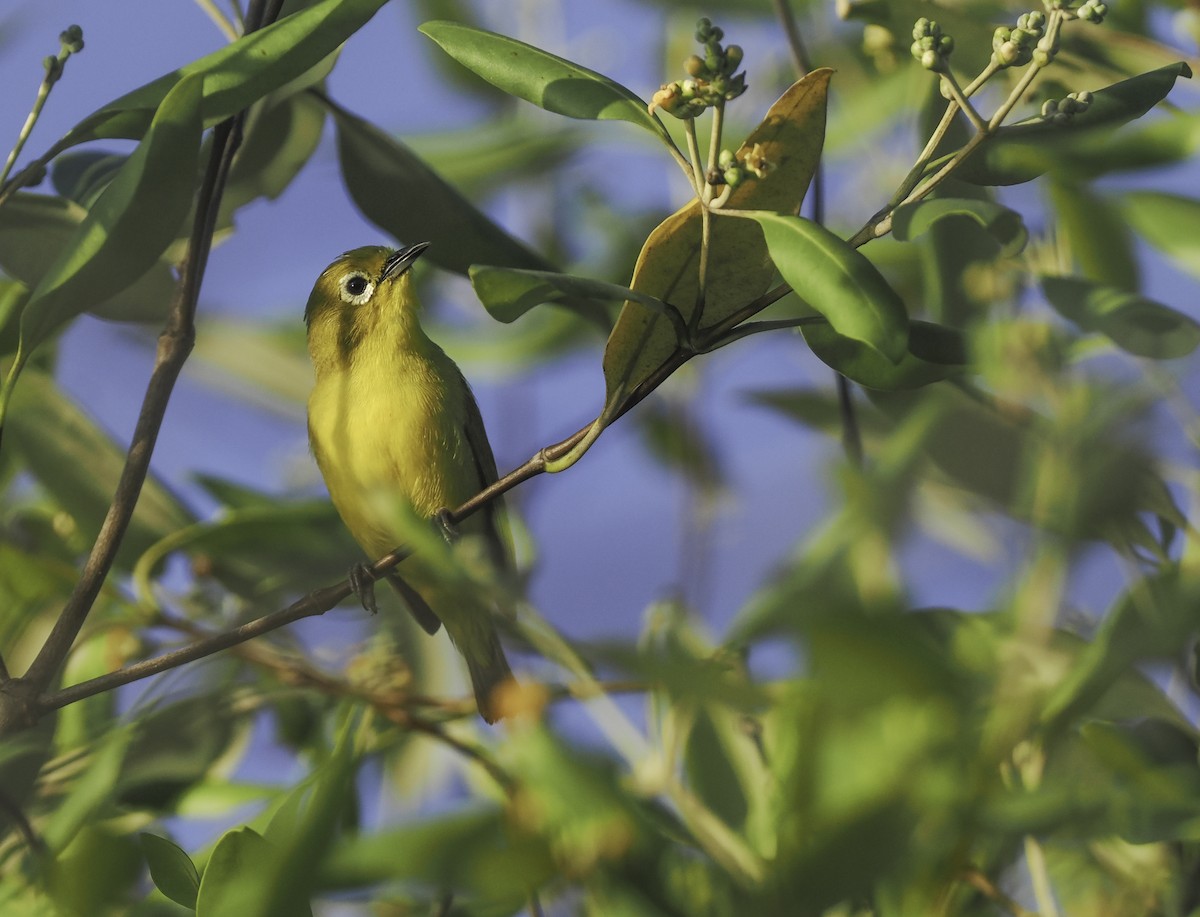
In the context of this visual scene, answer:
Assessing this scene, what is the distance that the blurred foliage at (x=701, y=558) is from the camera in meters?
1.13

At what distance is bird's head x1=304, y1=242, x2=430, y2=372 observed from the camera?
3.90m

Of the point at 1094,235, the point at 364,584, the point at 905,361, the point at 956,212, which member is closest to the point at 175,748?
the point at 364,584

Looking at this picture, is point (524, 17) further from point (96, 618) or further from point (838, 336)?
point (838, 336)

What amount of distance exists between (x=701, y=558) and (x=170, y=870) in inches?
30.3

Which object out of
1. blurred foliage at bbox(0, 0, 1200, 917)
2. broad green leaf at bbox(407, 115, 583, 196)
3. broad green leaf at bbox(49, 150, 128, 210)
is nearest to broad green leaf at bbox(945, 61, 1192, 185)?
blurred foliage at bbox(0, 0, 1200, 917)

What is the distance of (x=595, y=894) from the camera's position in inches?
49.1

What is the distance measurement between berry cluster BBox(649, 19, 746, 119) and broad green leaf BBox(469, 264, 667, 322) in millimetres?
249

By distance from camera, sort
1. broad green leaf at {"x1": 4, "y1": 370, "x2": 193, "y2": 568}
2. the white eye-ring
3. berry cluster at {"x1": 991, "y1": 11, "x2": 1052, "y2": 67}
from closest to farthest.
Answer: berry cluster at {"x1": 991, "y1": 11, "x2": 1052, "y2": 67} < broad green leaf at {"x1": 4, "y1": 370, "x2": 193, "y2": 568} < the white eye-ring

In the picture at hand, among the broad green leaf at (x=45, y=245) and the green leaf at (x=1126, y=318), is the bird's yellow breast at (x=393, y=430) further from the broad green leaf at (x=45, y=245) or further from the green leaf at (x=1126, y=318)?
the green leaf at (x=1126, y=318)

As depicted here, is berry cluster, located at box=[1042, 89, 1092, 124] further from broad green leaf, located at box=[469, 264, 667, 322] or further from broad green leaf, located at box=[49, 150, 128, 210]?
broad green leaf, located at box=[49, 150, 128, 210]

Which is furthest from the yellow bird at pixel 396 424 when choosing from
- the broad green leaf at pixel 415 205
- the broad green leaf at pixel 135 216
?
the broad green leaf at pixel 135 216

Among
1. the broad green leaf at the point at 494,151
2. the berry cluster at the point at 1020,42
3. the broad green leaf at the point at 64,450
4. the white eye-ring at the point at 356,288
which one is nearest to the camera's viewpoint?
the berry cluster at the point at 1020,42

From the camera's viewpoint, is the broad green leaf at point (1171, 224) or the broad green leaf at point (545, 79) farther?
the broad green leaf at point (1171, 224)

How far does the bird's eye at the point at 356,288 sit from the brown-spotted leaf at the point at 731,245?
222 cm
